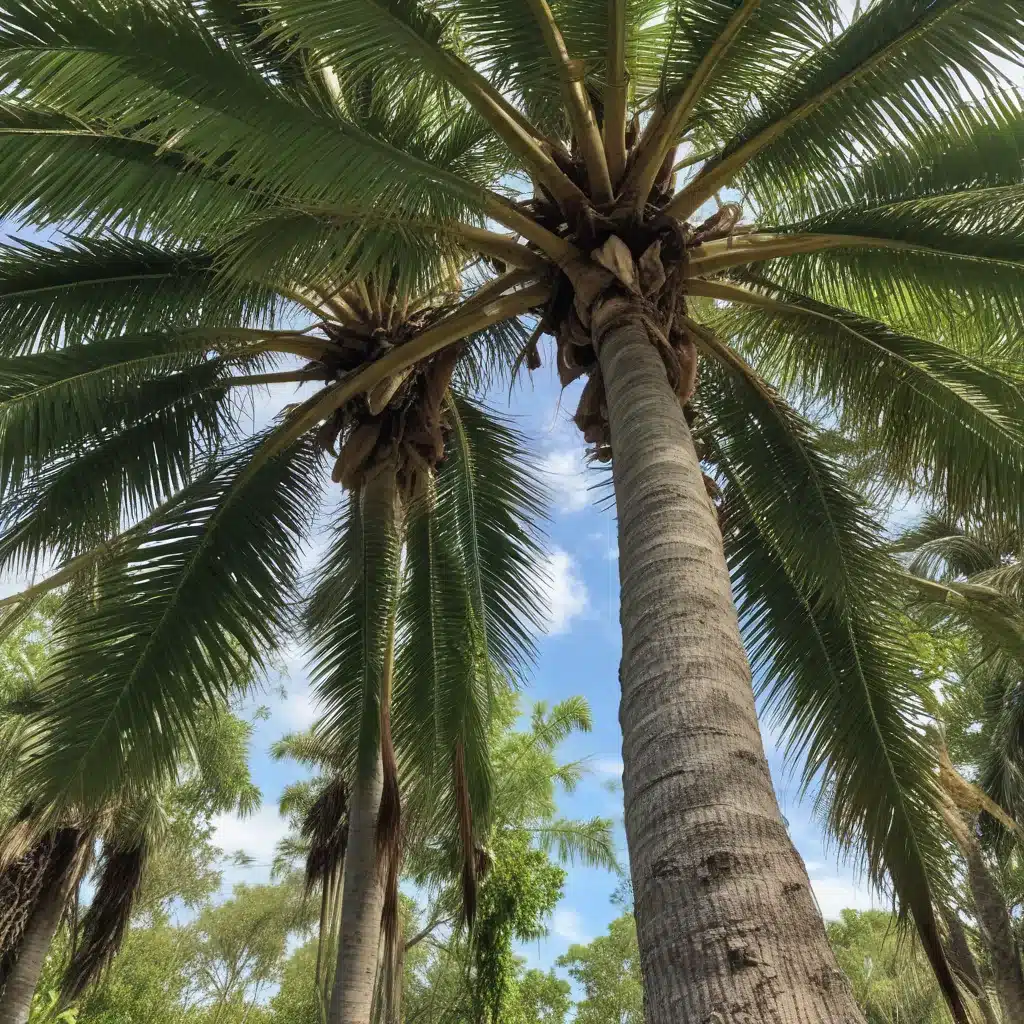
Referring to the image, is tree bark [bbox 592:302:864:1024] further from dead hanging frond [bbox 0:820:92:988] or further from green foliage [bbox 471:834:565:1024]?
green foliage [bbox 471:834:565:1024]

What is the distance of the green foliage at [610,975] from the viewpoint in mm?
24047

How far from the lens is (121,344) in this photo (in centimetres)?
488

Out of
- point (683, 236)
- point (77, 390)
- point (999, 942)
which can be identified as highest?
point (683, 236)

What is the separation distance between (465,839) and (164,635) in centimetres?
273

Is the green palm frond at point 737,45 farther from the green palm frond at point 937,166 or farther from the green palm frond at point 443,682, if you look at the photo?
the green palm frond at point 443,682

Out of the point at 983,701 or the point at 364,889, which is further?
the point at 983,701

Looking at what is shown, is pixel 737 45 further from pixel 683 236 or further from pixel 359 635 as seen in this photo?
pixel 359 635

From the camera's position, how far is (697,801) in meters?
2.00

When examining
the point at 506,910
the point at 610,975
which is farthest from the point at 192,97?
the point at 610,975

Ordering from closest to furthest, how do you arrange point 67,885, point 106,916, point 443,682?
point 443,682, point 67,885, point 106,916

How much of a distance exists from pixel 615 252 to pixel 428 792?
4.10 meters

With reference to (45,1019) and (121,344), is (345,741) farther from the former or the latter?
(45,1019)

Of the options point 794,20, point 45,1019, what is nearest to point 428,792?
point 794,20

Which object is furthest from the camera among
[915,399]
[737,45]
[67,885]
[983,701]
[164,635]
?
[983,701]
